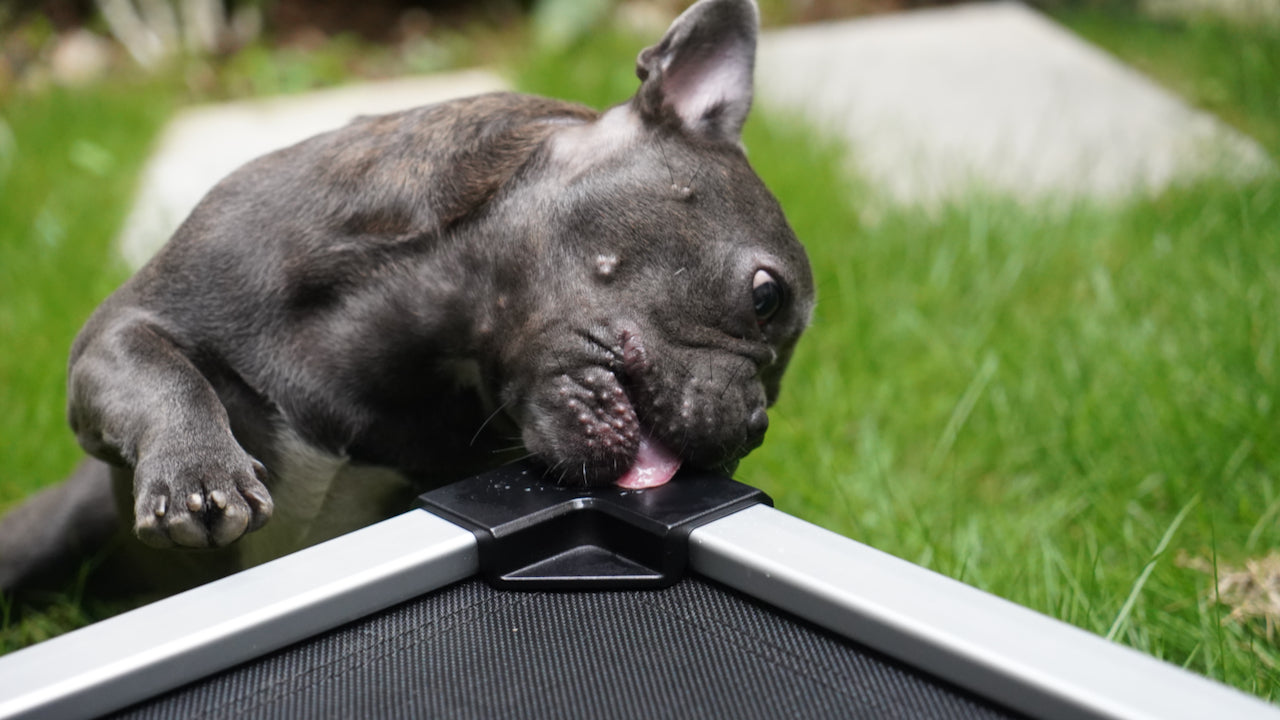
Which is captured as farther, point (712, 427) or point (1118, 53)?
point (1118, 53)

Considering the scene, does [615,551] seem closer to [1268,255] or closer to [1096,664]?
[1096,664]

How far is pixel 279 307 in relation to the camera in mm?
2773

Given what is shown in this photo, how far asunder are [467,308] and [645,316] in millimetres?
420

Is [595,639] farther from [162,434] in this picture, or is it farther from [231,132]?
[231,132]

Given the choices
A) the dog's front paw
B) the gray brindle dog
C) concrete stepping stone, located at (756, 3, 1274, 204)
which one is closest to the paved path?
concrete stepping stone, located at (756, 3, 1274, 204)

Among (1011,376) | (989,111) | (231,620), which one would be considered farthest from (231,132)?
(231,620)

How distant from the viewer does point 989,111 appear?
7.63 m

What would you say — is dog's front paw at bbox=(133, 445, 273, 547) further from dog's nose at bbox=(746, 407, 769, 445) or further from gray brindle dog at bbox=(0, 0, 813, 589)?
dog's nose at bbox=(746, 407, 769, 445)

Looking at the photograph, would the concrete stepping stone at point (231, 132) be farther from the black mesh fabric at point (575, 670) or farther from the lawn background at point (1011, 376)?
the black mesh fabric at point (575, 670)

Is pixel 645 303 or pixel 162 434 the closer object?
pixel 162 434

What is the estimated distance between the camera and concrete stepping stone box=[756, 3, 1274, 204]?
634 cm

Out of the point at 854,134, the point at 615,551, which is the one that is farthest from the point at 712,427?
the point at 854,134

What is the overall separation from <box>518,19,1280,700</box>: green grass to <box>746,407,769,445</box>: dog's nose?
62cm

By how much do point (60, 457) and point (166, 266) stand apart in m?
1.60
